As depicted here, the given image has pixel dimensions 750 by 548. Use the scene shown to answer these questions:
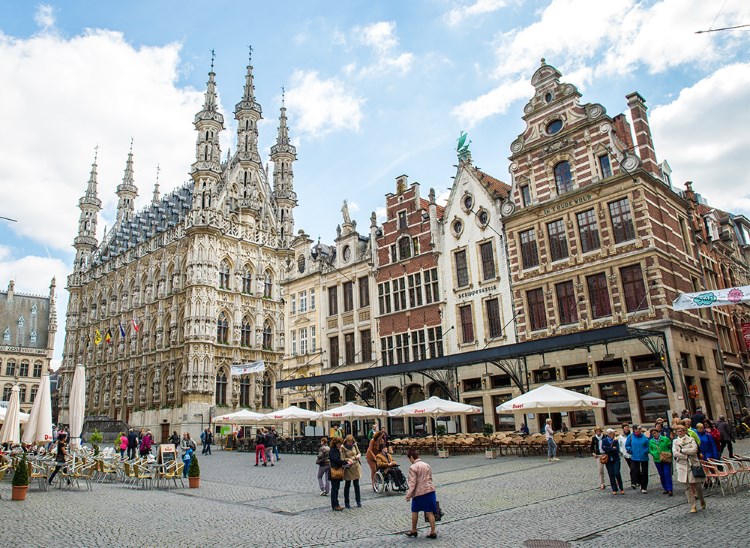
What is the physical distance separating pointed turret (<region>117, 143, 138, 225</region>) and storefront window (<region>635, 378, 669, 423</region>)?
73.6 m

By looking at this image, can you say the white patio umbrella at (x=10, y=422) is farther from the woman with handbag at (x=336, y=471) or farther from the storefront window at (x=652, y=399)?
the storefront window at (x=652, y=399)

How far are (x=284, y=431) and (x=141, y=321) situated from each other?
26.3 meters

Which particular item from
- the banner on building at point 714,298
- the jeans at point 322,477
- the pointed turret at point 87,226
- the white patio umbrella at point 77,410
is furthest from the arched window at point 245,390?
the jeans at point 322,477

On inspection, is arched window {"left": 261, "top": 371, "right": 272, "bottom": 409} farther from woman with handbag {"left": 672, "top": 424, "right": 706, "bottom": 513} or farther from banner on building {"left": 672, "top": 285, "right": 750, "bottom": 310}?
woman with handbag {"left": 672, "top": 424, "right": 706, "bottom": 513}

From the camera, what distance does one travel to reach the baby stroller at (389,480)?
14.7 m

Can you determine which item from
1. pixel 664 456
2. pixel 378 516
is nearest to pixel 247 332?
pixel 378 516

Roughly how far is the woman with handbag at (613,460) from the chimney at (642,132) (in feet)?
59.7

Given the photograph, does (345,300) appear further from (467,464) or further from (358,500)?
(358,500)

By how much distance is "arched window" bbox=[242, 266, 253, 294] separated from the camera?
57.3 metres

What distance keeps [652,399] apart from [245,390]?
129 ft

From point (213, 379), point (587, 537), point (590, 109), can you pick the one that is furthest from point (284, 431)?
point (587, 537)

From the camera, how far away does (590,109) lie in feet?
92.3

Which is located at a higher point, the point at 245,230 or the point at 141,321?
the point at 245,230

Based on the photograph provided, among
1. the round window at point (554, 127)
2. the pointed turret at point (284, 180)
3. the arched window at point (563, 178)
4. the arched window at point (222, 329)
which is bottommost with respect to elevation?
the arched window at point (222, 329)
